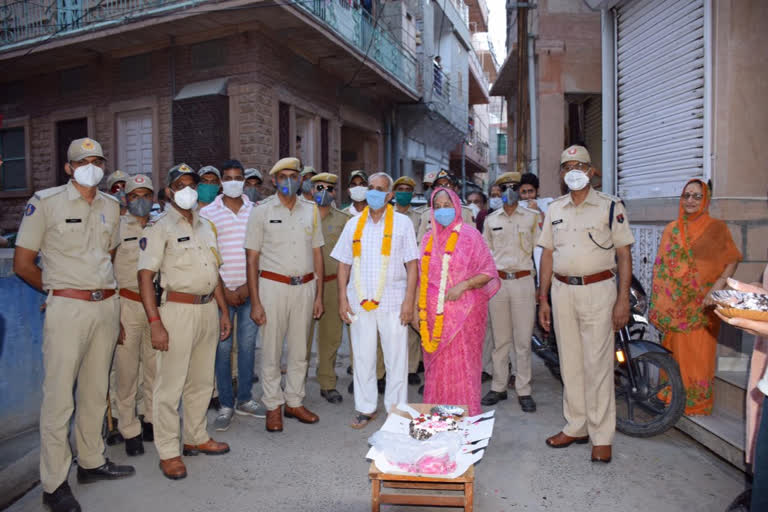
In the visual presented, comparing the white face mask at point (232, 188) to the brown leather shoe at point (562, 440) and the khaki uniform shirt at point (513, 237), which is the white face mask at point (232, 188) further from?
the brown leather shoe at point (562, 440)

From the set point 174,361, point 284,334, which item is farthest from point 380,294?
point 174,361

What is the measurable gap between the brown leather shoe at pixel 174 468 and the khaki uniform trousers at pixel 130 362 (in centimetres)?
53

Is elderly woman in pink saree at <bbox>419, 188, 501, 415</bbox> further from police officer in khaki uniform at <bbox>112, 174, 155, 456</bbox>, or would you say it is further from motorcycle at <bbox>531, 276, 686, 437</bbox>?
police officer in khaki uniform at <bbox>112, 174, 155, 456</bbox>

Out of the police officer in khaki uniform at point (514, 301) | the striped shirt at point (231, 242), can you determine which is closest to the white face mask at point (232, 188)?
the striped shirt at point (231, 242)

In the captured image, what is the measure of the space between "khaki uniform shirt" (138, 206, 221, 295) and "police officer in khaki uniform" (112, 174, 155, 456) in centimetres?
43

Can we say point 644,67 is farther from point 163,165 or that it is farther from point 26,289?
point 163,165

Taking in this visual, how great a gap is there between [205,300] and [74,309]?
84cm

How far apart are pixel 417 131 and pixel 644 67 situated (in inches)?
495

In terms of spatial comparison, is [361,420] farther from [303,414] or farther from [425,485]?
[425,485]

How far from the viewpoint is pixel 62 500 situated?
131 inches

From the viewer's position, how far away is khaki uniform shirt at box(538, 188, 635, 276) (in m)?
4.05

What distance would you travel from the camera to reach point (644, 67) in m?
6.55

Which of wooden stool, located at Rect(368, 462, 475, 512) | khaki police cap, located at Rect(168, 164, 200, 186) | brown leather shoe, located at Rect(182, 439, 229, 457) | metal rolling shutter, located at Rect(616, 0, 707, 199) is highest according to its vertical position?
metal rolling shutter, located at Rect(616, 0, 707, 199)

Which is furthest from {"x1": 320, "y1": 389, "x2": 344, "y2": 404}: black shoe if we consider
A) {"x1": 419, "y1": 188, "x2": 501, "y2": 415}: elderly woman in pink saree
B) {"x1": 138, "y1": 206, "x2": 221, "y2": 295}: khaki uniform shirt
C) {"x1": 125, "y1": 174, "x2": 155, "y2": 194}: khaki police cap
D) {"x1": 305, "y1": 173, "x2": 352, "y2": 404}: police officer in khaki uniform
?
{"x1": 125, "y1": 174, "x2": 155, "y2": 194}: khaki police cap
